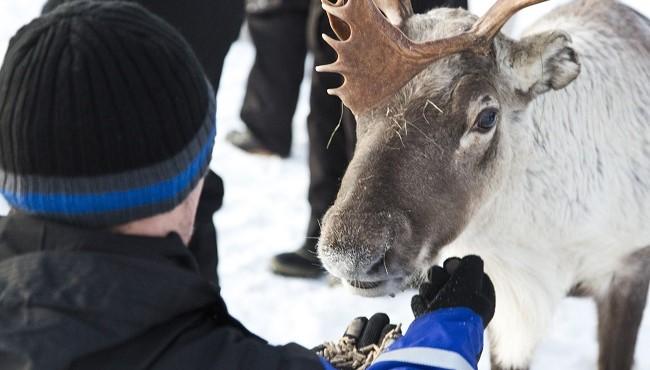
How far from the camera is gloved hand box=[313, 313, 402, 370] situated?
202 cm

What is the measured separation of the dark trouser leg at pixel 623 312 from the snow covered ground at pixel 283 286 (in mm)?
289

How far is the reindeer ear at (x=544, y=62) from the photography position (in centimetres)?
233

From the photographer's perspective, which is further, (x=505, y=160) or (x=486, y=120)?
(x=505, y=160)

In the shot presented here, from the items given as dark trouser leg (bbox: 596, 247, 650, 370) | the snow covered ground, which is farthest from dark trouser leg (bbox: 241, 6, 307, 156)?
dark trouser leg (bbox: 596, 247, 650, 370)

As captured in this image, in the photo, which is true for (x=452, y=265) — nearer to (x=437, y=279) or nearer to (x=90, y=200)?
(x=437, y=279)

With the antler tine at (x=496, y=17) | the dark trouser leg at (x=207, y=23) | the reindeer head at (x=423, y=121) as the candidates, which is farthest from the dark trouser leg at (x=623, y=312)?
the dark trouser leg at (x=207, y=23)

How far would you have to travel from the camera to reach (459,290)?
1.85 meters

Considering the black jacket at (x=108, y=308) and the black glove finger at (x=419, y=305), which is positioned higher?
the black jacket at (x=108, y=308)

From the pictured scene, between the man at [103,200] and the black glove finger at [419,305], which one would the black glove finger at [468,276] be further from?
the man at [103,200]

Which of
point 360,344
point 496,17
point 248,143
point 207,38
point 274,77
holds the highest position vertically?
point 496,17

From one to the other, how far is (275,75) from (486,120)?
2965mm

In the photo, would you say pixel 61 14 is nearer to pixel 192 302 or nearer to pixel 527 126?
pixel 192 302

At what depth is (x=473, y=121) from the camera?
2309 mm

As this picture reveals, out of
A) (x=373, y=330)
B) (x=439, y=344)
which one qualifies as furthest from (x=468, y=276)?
(x=373, y=330)
